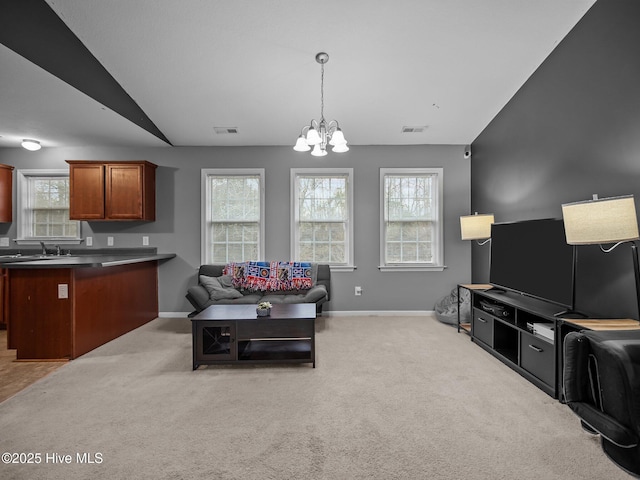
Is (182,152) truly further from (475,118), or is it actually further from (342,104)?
(475,118)

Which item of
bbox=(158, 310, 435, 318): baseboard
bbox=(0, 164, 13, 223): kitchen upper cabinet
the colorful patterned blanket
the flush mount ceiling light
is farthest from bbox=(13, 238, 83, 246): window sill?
the colorful patterned blanket

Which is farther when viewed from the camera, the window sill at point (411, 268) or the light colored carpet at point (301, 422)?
the window sill at point (411, 268)

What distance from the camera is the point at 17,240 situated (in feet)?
16.0

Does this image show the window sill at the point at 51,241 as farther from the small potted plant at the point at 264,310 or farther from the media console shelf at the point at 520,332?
the media console shelf at the point at 520,332

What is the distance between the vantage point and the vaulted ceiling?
274cm

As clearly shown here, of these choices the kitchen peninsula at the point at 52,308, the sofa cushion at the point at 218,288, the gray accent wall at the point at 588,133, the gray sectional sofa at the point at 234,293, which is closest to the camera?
the gray accent wall at the point at 588,133

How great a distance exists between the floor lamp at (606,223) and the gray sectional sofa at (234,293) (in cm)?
266

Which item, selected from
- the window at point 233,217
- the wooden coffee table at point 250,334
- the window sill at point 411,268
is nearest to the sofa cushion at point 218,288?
the window at point 233,217

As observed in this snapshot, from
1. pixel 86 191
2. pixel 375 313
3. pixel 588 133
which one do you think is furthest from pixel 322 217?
pixel 86 191

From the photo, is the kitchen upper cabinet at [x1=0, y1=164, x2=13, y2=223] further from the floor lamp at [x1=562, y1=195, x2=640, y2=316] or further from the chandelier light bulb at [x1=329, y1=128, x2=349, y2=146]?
the floor lamp at [x1=562, y1=195, x2=640, y2=316]

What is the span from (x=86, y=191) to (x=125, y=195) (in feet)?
1.72

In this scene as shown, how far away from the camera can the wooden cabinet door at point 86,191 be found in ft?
14.9

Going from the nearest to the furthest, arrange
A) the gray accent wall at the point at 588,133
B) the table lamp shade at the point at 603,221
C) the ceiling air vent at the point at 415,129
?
the table lamp shade at the point at 603,221 < the gray accent wall at the point at 588,133 < the ceiling air vent at the point at 415,129

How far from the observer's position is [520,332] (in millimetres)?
2844
